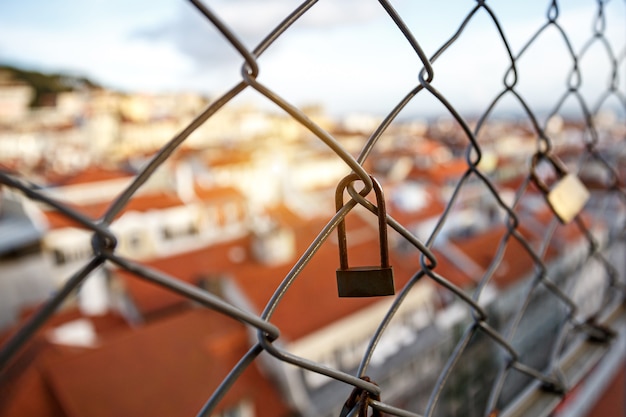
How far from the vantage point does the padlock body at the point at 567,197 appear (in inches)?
19.5

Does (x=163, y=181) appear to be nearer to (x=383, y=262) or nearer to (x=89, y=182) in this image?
(x=89, y=182)

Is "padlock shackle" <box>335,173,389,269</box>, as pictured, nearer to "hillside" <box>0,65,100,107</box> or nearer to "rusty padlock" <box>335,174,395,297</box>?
"rusty padlock" <box>335,174,395,297</box>

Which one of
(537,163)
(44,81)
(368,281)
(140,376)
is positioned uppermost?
(44,81)

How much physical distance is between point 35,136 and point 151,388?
14476mm

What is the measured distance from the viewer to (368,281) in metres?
0.24

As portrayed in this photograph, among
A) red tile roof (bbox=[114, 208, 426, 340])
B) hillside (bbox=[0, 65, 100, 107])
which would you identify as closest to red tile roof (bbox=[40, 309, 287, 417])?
red tile roof (bbox=[114, 208, 426, 340])

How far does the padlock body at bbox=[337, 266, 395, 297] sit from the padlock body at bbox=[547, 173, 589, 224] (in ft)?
1.04

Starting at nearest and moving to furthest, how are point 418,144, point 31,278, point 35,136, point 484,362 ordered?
point 484,362 → point 31,278 → point 35,136 → point 418,144

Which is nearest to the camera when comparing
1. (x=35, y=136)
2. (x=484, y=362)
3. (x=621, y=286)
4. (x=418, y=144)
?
(x=621, y=286)

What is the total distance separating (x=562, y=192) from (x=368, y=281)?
36 cm

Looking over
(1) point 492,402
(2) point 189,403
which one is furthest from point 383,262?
(2) point 189,403

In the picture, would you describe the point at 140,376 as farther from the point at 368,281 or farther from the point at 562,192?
the point at 368,281

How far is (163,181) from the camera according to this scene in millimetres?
9383

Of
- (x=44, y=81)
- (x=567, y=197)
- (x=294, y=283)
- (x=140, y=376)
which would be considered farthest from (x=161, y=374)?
(x=44, y=81)
